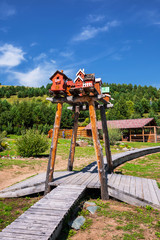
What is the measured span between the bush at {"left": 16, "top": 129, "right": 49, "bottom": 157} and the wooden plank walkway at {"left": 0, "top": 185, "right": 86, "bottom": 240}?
8247mm

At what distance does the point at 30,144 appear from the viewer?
12438 millimetres

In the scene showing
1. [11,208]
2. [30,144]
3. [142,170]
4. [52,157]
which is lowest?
[142,170]

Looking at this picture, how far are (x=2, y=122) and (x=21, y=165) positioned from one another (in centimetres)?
3242

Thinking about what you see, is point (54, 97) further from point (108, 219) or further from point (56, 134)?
point (108, 219)

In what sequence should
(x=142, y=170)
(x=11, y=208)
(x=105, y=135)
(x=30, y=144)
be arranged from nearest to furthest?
1. (x=11, y=208)
2. (x=105, y=135)
3. (x=142, y=170)
4. (x=30, y=144)

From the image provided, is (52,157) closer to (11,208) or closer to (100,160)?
(100,160)

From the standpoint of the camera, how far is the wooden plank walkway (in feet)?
8.89

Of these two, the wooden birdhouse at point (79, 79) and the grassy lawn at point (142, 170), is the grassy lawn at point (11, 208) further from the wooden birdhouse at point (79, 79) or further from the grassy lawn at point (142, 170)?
the grassy lawn at point (142, 170)

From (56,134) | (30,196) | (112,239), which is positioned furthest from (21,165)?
(112,239)

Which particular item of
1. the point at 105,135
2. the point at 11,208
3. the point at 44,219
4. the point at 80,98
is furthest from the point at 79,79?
the point at 11,208

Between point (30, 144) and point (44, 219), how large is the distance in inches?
382

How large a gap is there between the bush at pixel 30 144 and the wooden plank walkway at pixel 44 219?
8.25 metres

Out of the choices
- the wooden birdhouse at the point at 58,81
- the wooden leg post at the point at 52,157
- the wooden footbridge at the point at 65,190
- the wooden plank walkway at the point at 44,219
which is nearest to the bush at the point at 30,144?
the wooden footbridge at the point at 65,190

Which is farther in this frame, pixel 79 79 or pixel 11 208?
pixel 79 79
